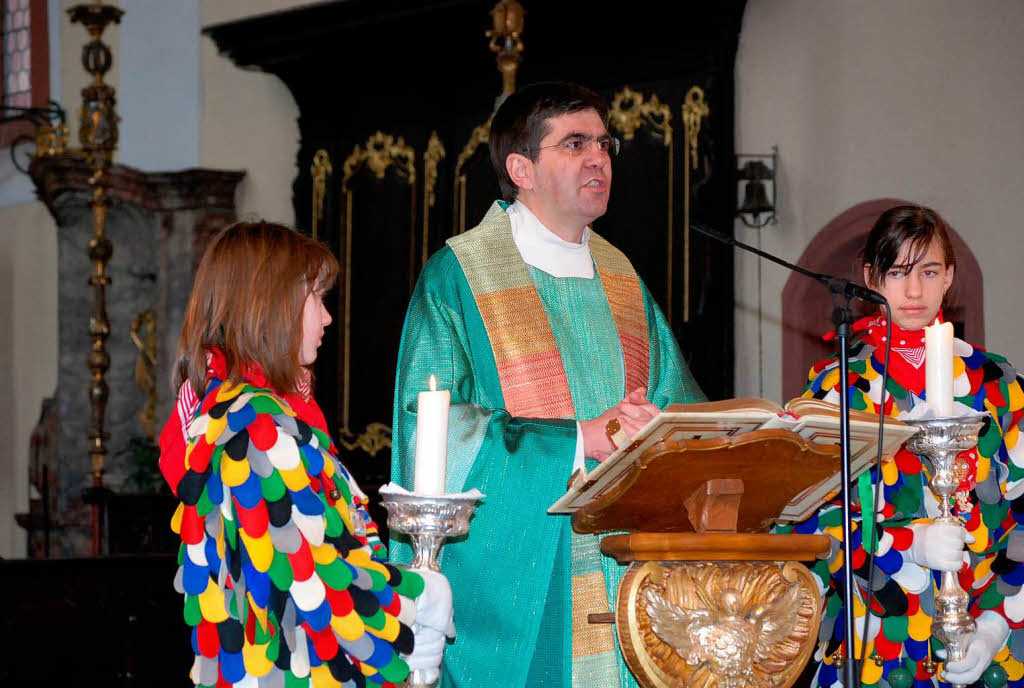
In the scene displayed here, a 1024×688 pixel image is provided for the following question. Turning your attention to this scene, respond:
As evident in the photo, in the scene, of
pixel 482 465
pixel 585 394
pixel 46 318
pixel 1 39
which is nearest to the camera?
pixel 482 465

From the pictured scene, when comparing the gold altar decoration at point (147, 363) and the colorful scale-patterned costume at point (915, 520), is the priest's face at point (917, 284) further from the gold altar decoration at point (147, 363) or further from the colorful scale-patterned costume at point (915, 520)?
the gold altar decoration at point (147, 363)

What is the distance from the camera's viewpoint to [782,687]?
8.09 ft

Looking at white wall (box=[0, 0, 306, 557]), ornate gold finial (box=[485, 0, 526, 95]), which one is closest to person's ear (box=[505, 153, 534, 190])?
ornate gold finial (box=[485, 0, 526, 95])

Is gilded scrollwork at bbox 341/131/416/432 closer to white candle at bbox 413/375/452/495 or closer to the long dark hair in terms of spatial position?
the long dark hair

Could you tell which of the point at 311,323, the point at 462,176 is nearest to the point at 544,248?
the point at 311,323

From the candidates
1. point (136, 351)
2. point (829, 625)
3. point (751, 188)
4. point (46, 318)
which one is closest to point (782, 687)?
point (829, 625)

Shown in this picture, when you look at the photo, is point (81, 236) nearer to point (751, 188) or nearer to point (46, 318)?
point (46, 318)

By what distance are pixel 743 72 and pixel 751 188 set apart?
0.72m

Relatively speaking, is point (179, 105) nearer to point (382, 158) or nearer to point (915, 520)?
point (382, 158)

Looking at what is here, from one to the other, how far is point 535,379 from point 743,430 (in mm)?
959

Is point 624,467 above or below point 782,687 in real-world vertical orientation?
above

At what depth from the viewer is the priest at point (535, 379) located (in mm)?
3023

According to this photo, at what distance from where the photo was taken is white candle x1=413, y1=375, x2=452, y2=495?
229 cm

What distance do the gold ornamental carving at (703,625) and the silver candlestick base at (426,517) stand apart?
1.03 ft
